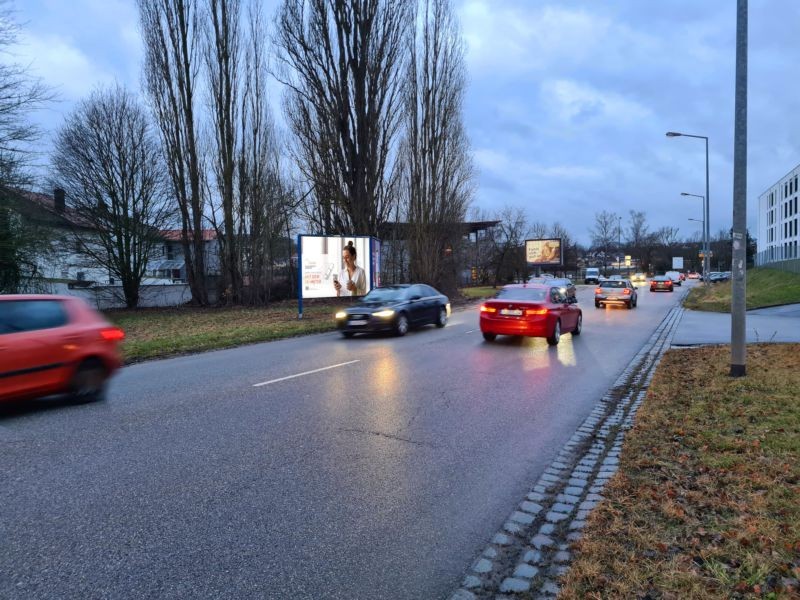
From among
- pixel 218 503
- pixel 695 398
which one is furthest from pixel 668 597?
pixel 695 398

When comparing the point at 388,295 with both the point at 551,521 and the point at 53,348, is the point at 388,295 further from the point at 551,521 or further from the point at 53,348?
the point at 551,521

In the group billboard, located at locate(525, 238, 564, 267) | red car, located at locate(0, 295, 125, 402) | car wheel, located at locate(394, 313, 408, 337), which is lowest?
car wheel, located at locate(394, 313, 408, 337)

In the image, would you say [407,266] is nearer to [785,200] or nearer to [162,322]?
[162,322]

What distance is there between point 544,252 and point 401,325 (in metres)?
52.6

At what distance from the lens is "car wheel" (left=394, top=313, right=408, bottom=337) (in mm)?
15555

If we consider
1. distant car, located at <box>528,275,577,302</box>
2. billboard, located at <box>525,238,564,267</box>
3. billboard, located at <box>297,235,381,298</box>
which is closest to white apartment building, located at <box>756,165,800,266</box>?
billboard, located at <box>525,238,564,267</box>

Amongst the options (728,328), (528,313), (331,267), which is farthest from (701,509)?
(331,267)

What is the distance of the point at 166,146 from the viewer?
29625 millimetres

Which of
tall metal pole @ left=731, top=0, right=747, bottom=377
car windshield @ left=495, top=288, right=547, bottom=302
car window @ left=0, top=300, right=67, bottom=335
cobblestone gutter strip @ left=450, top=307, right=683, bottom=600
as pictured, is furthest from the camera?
car windshield @ left=495, top=288, right=547, bottom=302

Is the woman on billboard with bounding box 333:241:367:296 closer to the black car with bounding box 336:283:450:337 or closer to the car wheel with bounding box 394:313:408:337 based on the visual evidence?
the black car with bounding box 336:283:450:337

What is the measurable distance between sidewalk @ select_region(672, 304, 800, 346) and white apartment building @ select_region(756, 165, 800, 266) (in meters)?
55.0

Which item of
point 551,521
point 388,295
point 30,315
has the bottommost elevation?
point 551,521

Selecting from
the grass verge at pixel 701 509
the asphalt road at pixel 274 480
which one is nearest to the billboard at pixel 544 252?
the asphalt road at pixel 274 480

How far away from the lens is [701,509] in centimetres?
381
